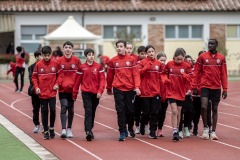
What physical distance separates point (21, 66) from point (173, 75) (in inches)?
702

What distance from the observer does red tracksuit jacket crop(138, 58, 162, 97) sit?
57.8 feet

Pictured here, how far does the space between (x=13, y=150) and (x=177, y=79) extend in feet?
12.9

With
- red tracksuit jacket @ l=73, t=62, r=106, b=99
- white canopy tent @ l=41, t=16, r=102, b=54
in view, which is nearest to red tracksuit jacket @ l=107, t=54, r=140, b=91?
red tracksuit jacket @ l=73, t=62, r=106, b=99

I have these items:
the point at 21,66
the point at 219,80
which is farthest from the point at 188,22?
the point at 219,80

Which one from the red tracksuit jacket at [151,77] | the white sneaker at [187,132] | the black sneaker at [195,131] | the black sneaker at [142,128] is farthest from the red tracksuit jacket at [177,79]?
the black sneaker at [195,131]

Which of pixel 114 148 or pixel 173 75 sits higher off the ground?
pixel 173 75

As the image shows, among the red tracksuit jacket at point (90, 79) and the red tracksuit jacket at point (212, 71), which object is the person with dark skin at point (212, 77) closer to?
the red tracksuit jacket at point (212, 71)

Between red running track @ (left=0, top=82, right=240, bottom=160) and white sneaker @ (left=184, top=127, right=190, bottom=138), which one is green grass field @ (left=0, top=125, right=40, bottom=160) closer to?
red running track @ (left=0, top=82, right=240, bottom=160)

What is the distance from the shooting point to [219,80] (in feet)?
58.0

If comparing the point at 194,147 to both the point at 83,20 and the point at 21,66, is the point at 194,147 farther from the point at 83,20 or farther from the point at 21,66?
the point at 83,20

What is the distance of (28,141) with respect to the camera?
16719mm

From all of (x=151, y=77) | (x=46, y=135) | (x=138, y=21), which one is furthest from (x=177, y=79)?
(x=138, y=21)

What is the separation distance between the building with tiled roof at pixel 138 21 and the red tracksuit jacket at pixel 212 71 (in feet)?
116

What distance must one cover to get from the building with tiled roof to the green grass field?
1426 inches
